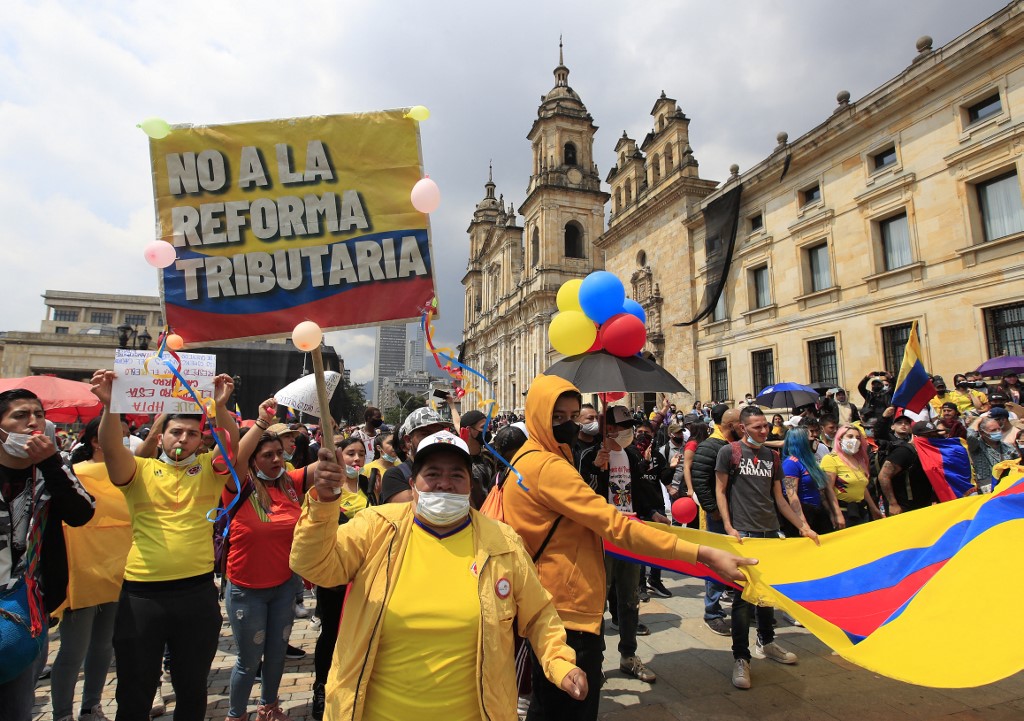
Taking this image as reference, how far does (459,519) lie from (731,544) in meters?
2.21

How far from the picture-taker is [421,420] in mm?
3105

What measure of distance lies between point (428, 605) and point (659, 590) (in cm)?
549

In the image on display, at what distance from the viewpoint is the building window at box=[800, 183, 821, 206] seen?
18.6 metres

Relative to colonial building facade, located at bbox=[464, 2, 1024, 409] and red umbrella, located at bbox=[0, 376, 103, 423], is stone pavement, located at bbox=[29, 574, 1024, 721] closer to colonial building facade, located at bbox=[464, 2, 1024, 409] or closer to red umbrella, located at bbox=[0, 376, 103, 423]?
red umbrella, located at bbox=[0, 376, 103, 423]

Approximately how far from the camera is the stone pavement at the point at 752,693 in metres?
3.65

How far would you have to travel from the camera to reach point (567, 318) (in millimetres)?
4430

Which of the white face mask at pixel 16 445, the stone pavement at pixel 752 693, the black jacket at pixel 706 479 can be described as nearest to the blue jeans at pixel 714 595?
the black jacket at pixel 706 479

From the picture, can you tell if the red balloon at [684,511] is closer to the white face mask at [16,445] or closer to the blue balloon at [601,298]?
the blue balloon at [601,298]

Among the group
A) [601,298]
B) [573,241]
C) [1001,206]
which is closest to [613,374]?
[601,298]

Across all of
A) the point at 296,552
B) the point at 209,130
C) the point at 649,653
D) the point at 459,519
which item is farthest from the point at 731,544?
the point at 209,130

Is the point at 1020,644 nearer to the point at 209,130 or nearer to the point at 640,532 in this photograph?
the point at 640,532

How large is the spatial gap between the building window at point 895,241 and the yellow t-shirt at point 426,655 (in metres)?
18.3

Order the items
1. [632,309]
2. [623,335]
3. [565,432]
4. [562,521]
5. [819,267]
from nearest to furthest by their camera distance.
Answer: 1. [562,521]
2. [565,432]
3. [623,335]
4. [632,309]
5. [819,267]

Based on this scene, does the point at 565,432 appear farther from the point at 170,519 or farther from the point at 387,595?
the point at 170,519
